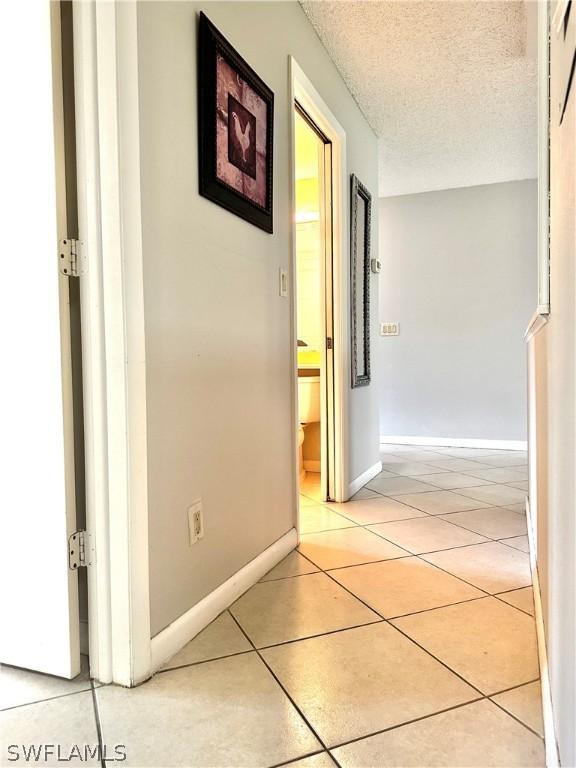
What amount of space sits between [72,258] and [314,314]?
3.15 meters

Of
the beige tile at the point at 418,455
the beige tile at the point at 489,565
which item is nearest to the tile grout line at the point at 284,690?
the beige tile at the point at 489,565

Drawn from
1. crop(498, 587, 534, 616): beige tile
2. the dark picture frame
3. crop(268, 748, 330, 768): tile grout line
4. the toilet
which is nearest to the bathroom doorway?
the toilet

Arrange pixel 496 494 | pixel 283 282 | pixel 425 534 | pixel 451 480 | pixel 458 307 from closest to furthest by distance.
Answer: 1. pixel 283 282
2. pixel 425 534
3. pixel 496 494
4. pixel 451 480
5. pixel 458 307

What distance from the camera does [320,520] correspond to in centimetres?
255

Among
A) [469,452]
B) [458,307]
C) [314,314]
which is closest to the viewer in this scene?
[314,314]

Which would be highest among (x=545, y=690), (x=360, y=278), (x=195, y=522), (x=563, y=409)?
(x=360, y=278)

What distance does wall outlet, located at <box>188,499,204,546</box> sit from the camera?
56.6 inches

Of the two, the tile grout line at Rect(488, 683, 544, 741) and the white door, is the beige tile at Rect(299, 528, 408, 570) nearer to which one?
the tile grout line at Rect(488, 683, 544, 741)

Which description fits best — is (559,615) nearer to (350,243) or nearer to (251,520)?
(251,520)

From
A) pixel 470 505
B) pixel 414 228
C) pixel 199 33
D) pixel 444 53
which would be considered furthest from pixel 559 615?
pixel 414 228

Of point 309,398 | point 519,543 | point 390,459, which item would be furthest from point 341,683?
point 390,459

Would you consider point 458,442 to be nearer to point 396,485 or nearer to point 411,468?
point 411,468

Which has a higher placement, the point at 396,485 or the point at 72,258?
the point at 72,258

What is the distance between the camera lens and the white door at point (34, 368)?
117 cm
